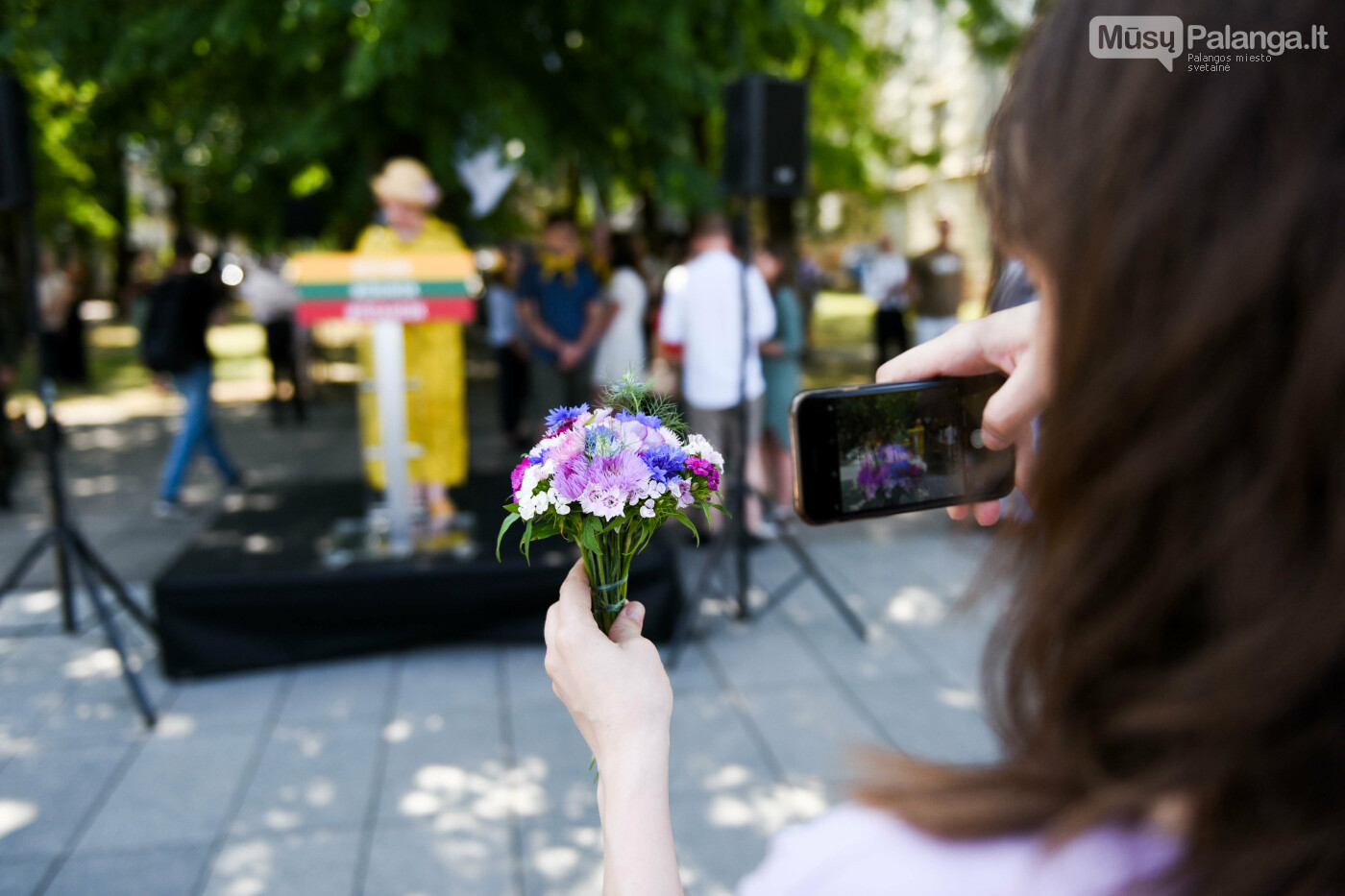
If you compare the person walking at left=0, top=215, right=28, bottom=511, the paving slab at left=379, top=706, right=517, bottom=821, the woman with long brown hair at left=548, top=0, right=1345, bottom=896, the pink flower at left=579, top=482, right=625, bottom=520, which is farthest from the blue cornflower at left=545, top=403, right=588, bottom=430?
the person walking at left=0, top=215, right=28, bottom=511

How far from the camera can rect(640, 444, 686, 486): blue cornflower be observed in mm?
1202

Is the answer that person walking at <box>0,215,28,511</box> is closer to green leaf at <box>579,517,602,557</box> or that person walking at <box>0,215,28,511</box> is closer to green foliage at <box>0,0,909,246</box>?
green foliage at <box>0,0,909,246</box>

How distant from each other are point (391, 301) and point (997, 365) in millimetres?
4100

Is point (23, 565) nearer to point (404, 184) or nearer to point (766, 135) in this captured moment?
point (404, 184)

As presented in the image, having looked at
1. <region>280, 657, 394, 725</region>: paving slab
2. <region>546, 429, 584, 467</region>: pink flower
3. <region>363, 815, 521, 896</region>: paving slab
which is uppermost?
<region>546, 429, 584, 467</region>: pink flower

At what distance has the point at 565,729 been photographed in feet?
13.0

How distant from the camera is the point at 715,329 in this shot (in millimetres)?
5715

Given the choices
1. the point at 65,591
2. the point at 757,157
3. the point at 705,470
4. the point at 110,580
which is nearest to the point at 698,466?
the point at 705,470

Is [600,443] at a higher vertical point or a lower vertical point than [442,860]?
higher

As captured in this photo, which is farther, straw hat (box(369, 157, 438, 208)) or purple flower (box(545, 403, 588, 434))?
straw hat (box(369, 157, 438, 208))

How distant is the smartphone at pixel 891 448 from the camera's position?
1097mm

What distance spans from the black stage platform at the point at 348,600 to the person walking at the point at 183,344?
2.77 m

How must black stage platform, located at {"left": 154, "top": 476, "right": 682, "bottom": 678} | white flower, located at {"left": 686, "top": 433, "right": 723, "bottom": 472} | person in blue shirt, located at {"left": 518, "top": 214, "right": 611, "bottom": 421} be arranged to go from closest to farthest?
white flower, located at {"left": 686, "top": 433, "right": 723, "bottom": 472}, black stage platform, located at {"left": 154, "top": 476, "right": 682, "bottom": 678}, person in blue shirt, located at {"left": 518, "top": 214, "right": 611, "bottom": 421}

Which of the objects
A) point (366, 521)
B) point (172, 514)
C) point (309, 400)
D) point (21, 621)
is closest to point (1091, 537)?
point (366, 521)
